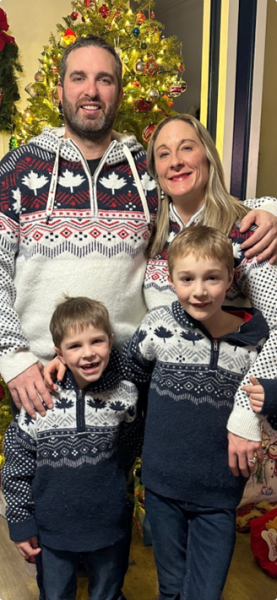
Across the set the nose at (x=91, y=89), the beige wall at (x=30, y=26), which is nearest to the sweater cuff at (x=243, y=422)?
the nose at (x=91, y=89)

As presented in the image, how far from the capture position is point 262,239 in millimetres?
1433

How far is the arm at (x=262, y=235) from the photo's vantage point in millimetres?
1428

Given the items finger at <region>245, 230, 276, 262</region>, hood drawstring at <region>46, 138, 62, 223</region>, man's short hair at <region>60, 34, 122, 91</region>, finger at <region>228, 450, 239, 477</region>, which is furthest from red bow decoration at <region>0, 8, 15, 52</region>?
finger at <region>228, 450, 239, 477</region>

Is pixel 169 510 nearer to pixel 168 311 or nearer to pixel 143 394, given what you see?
pixel 143 394

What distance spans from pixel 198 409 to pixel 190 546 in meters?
0.42

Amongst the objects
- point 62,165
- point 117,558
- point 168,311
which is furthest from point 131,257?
point 117,558

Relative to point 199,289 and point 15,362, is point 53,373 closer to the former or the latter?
point 15,362

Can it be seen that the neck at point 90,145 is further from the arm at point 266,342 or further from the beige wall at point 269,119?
the beige wall at point 269,119

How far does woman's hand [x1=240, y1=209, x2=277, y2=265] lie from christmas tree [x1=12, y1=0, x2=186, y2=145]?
1.30 m

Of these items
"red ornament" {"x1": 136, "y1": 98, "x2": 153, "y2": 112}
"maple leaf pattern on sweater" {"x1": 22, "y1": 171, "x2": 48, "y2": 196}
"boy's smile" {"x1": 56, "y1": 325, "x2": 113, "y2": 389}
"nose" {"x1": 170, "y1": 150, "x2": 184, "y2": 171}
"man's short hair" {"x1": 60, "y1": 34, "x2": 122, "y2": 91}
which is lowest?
"boy's smile" {"x1": 56, "y1": 325, "x2": 113, "y2": 389}

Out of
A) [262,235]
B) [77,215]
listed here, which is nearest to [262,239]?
[262,235]

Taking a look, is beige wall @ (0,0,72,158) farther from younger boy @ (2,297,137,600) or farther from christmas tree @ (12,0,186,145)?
younger boy @ (2,297,137,600)

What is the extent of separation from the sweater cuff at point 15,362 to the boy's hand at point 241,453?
62cm

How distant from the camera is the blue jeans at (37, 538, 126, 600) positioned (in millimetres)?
1448
